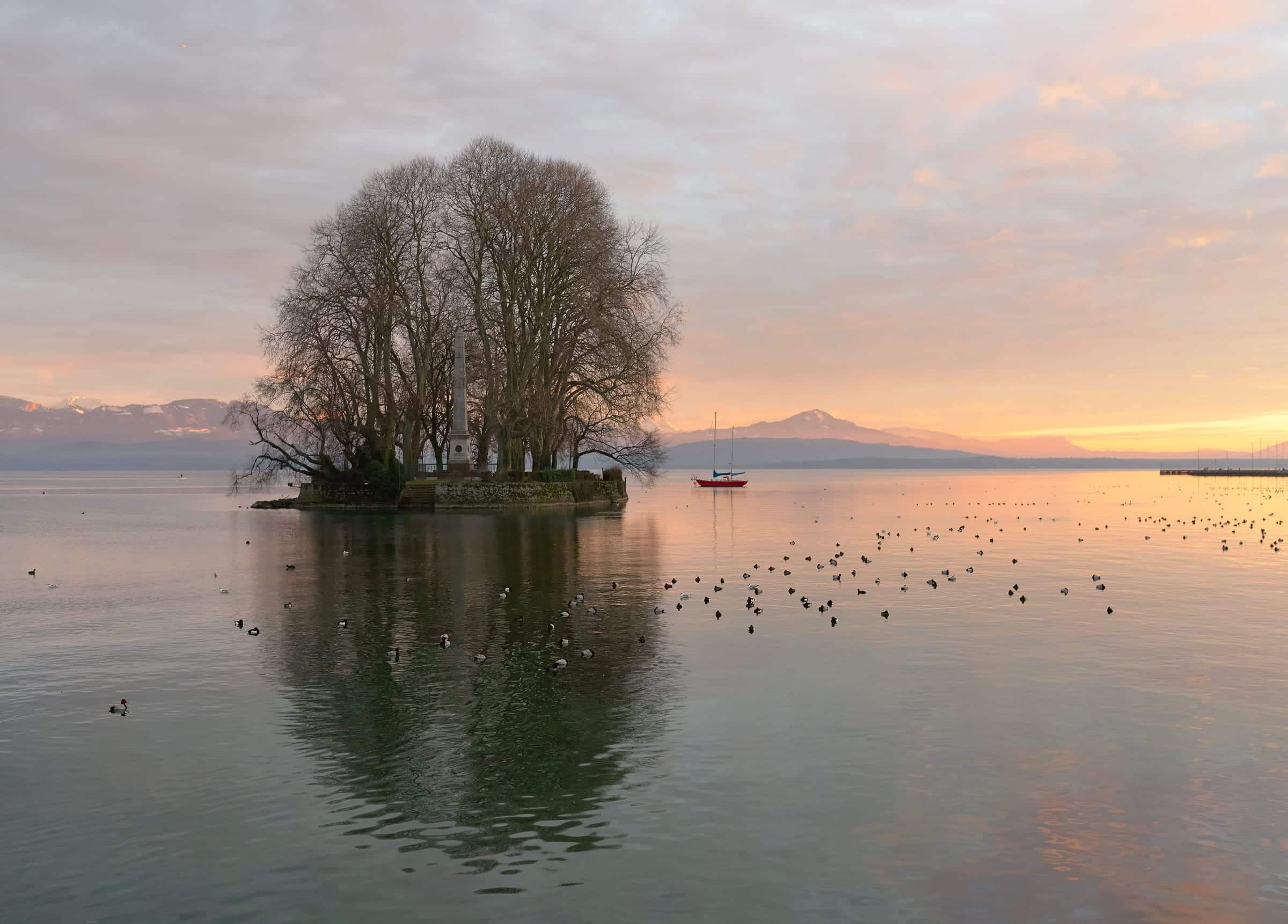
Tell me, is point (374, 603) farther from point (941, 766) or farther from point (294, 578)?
point (941, 766)

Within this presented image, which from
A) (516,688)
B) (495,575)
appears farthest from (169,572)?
(516,688)

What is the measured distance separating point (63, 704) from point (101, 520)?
56.0 metres

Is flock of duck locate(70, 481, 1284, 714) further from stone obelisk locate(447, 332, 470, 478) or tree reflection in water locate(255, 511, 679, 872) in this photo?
stone obelisk locate(447, 332, 470, 478)

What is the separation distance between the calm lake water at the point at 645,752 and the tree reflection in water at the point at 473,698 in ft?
0.22

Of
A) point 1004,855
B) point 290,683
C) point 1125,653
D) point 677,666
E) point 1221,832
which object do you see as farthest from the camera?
point 1125,653

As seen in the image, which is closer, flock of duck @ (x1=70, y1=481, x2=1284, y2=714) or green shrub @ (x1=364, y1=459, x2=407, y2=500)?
flock of duck @ (x1=70, y1=481, x2=1284, y2=714)

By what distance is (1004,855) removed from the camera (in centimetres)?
894

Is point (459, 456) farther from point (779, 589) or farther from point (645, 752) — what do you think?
point (645, 752)

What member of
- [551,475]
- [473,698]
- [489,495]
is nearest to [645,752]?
[473,698]

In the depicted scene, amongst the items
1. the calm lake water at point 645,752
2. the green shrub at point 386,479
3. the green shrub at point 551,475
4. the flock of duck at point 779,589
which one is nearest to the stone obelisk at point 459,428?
the green shrub at point 386,479

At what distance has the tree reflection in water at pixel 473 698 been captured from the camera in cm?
988

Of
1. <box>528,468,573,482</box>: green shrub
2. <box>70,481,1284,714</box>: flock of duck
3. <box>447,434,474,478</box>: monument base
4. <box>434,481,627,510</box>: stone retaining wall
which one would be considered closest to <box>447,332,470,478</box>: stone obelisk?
<box>447,434,474,478</box>: monument base

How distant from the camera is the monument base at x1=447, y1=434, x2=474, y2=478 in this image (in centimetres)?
6681

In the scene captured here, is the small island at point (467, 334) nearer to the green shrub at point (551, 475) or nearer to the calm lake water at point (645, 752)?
the green shrub at point (551, 475)
